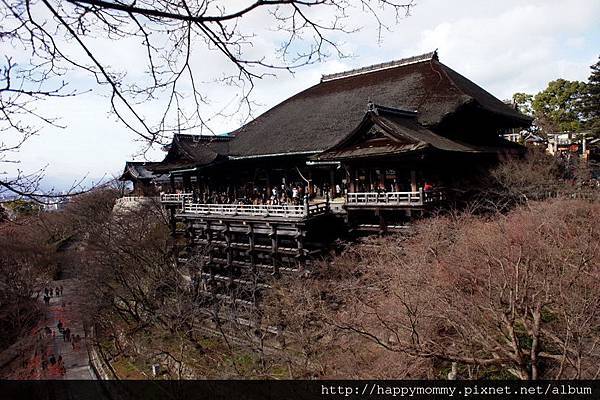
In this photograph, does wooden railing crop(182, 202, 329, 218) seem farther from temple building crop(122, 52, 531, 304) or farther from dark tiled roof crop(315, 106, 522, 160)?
dark tiled roof crop(315, 106, 522, 160)

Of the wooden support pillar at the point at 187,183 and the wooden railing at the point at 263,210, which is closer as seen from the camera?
the wooden railing at the point at 263,210

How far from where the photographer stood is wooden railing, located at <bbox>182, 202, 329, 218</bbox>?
49.6 ft

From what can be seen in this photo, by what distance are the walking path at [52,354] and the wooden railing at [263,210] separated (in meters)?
8.67

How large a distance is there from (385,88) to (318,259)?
344 inches

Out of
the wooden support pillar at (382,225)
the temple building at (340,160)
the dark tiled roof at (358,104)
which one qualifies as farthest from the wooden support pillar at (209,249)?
the wooden support pillar at (382,225)

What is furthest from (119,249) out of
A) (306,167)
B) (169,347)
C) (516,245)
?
(516,245)

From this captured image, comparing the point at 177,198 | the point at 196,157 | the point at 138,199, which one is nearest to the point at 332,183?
the point at 196,157

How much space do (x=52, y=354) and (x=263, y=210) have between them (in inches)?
553

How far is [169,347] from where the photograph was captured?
1692 centimetres

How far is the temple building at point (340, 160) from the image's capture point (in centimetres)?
1405

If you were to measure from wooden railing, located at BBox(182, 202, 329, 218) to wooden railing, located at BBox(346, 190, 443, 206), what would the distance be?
4.39 feet

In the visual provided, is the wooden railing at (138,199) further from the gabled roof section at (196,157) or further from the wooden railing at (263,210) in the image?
the wooden railing at (263,210)

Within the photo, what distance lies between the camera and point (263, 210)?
16.2 m

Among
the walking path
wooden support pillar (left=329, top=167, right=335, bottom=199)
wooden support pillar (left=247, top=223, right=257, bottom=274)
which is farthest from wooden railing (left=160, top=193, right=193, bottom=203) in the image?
wooden support pillar (left=329, top=167, right=335, bottom=199)
